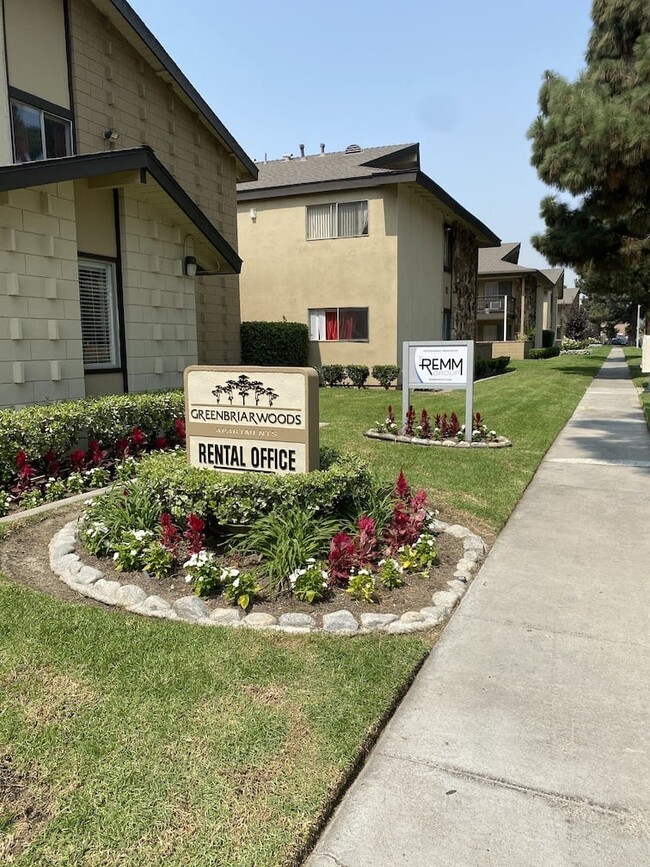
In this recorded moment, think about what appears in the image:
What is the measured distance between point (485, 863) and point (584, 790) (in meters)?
0.62

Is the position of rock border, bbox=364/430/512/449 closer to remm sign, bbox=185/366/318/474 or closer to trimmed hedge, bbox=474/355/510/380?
remm sign, bbox=185/366/318/474

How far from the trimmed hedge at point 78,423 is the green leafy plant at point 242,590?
343 cm

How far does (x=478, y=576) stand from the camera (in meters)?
4.97

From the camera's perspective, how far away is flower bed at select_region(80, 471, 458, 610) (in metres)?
4.32

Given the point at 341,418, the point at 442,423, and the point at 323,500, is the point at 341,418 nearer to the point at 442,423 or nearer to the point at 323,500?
the point at 442,423

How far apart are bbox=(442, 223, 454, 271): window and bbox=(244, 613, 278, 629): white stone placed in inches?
850

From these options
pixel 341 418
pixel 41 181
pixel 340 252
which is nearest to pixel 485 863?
pixel 41 181

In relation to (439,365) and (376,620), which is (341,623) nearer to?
(376,620)

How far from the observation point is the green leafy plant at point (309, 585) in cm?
423

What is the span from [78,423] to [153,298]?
3404 millimetres

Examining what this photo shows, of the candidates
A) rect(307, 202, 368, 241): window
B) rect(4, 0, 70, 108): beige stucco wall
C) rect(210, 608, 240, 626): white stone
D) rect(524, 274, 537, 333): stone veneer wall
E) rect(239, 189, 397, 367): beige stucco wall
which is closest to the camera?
rect(210, 608, 240, 626): white stone

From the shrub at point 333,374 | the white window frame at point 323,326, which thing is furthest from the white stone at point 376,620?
the white window frame at point 323,326

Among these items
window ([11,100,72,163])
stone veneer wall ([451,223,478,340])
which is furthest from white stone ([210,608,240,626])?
stone veneer wall ([451,223,478,340])

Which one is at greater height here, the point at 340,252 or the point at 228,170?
the point at 228,170
